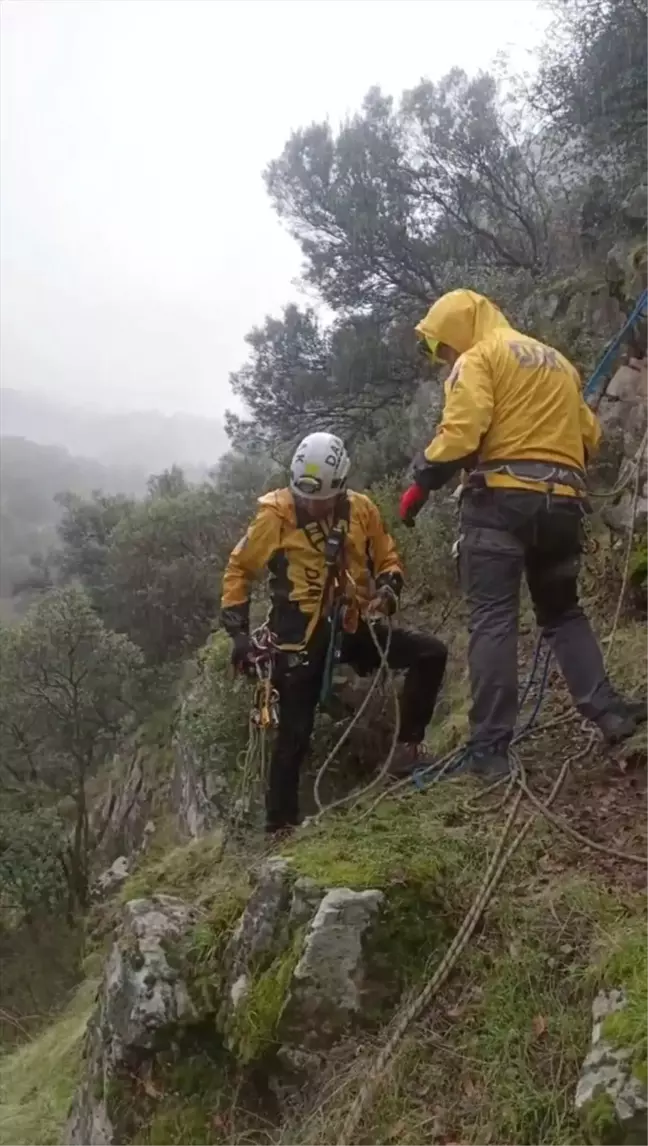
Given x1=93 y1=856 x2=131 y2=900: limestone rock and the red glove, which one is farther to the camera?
x1=93 y1=856 x2=131 y2=900: limestone rock

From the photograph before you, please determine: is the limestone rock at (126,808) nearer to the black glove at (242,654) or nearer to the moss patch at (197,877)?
the moss patch at (197,877)

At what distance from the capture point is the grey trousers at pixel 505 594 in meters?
4.31

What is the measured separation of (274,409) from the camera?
58.7 ft

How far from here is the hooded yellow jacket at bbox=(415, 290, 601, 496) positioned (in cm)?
420

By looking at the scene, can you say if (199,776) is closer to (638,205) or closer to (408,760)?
(408,760)

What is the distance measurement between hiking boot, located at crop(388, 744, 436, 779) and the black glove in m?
0.92

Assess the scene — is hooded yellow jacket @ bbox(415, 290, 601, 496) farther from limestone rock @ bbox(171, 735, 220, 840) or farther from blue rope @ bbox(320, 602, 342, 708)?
limestone rock @ bbox(171, 735, 220, 840)

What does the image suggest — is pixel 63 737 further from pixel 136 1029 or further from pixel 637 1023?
pixel 637 1023

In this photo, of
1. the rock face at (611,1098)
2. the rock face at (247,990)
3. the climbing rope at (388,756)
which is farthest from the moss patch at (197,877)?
the rock face at (611,1098)

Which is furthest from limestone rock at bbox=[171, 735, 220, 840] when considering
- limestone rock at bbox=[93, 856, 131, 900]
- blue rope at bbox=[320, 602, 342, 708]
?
limestone rock at bbox=[93, 856, 131, 900]

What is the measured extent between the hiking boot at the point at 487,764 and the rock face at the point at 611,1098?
5.49 feet

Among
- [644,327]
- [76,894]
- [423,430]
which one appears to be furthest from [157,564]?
[644,327]

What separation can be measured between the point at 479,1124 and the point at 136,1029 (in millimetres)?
1497

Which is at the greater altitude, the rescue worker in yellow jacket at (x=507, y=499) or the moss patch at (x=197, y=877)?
the rescue worker in yellow jacket at (x=507, y=499)
